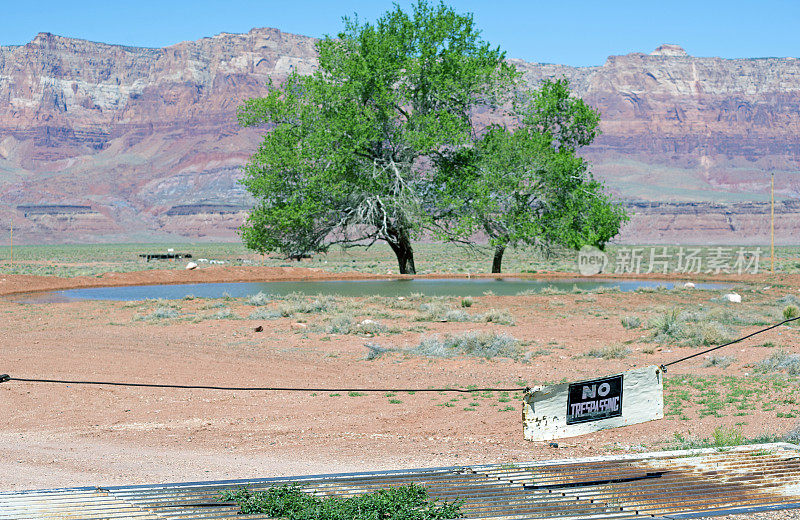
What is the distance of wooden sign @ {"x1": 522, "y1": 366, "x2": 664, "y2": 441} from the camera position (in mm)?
8477

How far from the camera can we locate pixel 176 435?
10312mm

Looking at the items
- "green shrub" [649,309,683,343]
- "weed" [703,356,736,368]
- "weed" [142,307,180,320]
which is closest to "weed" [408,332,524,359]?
"green shrub" [649,309,683,343]

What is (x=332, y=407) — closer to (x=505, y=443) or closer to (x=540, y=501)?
(x=505, y=443)

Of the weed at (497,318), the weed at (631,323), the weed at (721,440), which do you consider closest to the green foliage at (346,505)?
the weed at (721,440)

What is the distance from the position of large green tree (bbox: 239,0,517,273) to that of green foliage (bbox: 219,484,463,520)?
2489 centimetres

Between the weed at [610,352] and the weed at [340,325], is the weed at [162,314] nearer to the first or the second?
the weed at [340,325]

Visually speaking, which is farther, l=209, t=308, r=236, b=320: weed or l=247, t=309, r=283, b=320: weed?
l=209, t=308, r=236, b=320: weed

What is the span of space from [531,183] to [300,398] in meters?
24.0

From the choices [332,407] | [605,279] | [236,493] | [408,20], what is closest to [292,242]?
[408,20]

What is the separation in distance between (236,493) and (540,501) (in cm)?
250

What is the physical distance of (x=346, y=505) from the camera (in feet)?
21.6

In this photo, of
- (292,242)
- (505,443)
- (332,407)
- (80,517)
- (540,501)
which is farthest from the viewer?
(292,242)

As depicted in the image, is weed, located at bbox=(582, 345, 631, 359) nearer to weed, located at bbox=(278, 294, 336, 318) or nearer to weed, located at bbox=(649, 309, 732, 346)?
weed, located at bbox=(649, 309, 732, 346)

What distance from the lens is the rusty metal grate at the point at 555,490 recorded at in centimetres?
660
